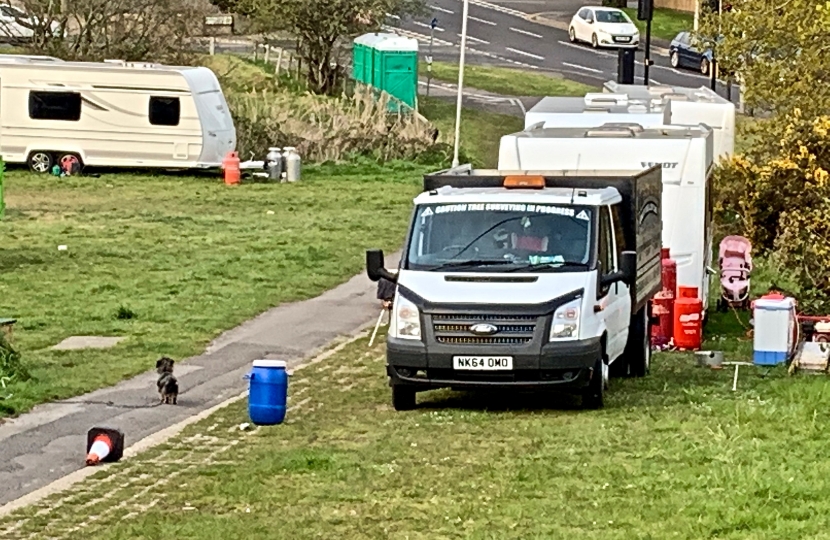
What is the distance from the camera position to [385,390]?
16797mm

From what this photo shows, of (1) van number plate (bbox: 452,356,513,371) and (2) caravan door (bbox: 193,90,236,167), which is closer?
(1) van number plate (bbox: 452,356,513,371)

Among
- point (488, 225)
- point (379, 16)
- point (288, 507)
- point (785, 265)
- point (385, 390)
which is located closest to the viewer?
point (288, 507)

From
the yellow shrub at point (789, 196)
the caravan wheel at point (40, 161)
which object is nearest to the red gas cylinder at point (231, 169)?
the caravan wheel at point (40, 161)

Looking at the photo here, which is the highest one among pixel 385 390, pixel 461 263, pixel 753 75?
pixel 753 75

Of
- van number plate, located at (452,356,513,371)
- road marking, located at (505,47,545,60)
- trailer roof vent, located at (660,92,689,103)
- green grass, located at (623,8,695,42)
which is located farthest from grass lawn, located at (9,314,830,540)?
green grass, located at (623,8,695,42)

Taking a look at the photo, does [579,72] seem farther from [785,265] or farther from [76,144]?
[785,265]

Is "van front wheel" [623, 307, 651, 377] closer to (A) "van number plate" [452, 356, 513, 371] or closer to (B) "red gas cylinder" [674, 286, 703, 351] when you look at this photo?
(B) "red gas cylinder" [674, 286, 703, 351]

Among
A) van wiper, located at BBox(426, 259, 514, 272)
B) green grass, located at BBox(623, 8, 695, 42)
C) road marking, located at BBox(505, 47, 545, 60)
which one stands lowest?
van wiper, located at BBox(426, 259, 514, 272)

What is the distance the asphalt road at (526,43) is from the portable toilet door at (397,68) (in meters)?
10.5

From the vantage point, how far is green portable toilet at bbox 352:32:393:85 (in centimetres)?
5044

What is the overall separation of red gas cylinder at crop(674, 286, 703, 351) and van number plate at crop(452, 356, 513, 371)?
19.4ft

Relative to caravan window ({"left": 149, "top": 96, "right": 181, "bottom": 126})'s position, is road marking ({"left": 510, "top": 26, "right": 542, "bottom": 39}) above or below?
above

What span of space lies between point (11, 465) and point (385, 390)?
447 cm

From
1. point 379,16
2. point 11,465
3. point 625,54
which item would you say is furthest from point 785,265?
point 379,16
